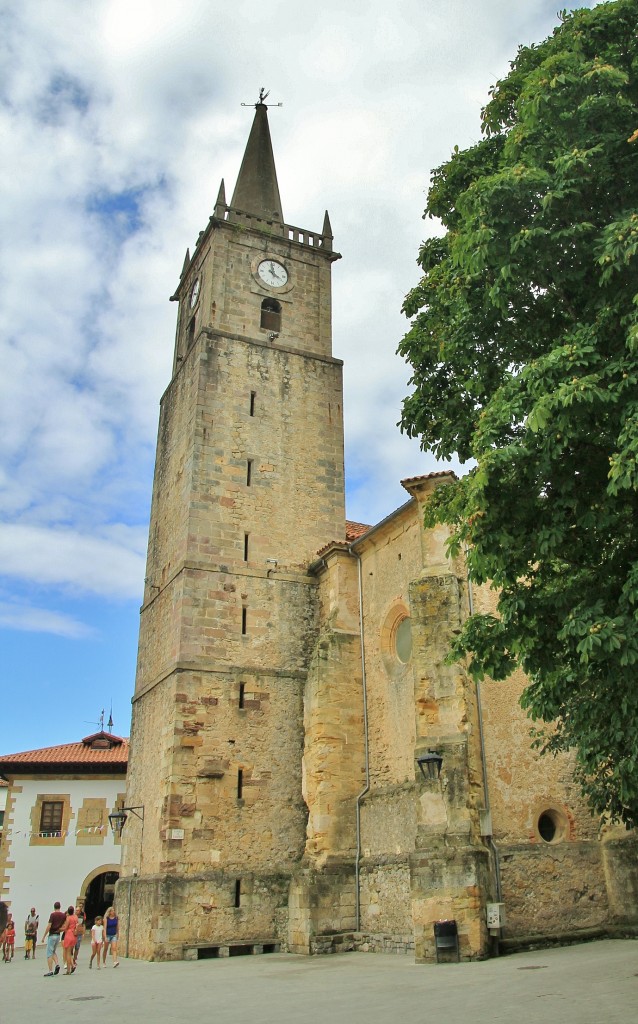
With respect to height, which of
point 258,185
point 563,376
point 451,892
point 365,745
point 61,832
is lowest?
point 451,892

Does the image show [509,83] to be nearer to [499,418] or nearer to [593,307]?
[593,307]

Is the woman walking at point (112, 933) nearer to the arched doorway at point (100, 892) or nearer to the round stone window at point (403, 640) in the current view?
the round stone window at point (403, 640)

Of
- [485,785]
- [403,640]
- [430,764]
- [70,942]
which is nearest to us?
[430,764]

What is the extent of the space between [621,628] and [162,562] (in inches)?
622

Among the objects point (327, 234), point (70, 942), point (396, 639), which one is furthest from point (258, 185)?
point (70, 942)

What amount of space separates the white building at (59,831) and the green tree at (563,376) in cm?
2675

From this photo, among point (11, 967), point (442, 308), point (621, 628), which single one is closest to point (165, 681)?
point (11, 967)

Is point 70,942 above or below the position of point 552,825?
below

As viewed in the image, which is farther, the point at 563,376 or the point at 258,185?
the point at 258,185

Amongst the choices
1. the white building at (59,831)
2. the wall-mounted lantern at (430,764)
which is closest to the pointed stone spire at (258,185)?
the wall-mounted lantern at (430,764)

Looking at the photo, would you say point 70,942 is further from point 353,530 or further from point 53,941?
point 353,530

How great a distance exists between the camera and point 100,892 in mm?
31906

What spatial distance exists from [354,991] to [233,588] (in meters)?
10.3

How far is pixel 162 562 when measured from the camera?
2145cm
